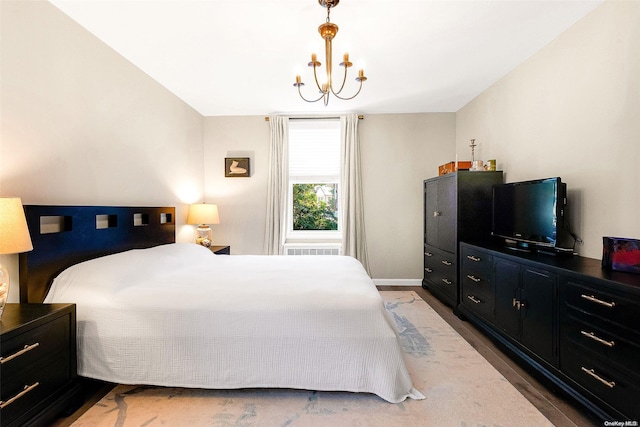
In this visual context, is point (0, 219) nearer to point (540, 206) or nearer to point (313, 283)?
point (313, 283)

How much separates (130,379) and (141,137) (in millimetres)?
2234

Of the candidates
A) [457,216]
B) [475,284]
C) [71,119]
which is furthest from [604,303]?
[71,119]

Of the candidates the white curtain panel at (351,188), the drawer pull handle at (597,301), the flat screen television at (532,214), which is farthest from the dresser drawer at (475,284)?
the white curtain panel at (351,188)

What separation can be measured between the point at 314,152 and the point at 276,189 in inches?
31.9

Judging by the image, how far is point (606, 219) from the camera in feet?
6.70

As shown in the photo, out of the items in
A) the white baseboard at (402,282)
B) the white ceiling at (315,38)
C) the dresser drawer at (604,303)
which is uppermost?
the white ceiling at (315,38)

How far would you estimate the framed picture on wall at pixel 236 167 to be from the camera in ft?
14.3

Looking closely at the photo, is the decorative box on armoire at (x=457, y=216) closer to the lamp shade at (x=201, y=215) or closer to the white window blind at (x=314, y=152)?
the white window blind at (x=314, y=152)

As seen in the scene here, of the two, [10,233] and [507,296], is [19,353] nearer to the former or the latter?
[10,233]

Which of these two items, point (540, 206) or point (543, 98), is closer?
point (540, 206)

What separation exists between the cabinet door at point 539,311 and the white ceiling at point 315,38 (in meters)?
1.88

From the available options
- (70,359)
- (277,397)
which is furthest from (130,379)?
(277,397)

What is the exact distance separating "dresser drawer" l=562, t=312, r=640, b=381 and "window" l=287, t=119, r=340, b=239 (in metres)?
3.04

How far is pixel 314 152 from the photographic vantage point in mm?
4465
